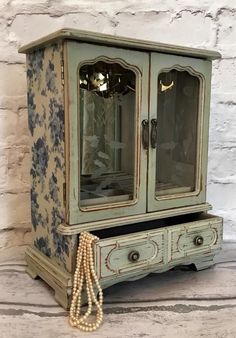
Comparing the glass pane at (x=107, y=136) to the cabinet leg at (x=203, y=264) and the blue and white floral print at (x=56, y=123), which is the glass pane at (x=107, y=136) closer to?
the blue and white floral print at (x=56, y=123)

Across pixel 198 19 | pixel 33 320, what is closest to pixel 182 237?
pixel 33 320

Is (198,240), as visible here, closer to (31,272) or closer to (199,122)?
(199,122)

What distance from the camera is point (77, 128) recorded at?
68 cm

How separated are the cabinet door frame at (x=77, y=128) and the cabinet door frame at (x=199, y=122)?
0.05 ft

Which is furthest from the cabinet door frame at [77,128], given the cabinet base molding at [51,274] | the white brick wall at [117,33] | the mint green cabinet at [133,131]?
the white brick wall at [117,33]

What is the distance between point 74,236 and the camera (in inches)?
27.4

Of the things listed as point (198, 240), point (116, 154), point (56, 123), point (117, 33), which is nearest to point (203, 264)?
point (198, 240)

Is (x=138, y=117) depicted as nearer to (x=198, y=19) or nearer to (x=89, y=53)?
(x=89, y=53)

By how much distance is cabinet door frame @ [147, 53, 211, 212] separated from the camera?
0.76m

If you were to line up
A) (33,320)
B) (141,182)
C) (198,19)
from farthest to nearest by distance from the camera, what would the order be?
(198,19) → (141,182) → (33,320)

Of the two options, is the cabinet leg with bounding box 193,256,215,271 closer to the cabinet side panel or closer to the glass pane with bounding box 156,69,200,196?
the glass pane with bounding box 156,69,200,196

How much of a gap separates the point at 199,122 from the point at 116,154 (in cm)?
21

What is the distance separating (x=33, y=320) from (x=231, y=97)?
734 millimetres

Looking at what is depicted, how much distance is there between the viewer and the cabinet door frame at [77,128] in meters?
0.66
